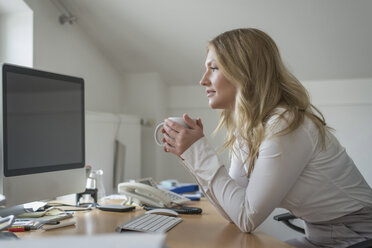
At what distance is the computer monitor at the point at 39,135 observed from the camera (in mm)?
1114

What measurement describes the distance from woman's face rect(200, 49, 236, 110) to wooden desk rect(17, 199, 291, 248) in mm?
402

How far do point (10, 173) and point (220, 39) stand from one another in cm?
78

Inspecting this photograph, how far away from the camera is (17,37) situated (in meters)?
2.15

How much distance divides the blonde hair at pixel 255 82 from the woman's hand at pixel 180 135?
0.15 metres

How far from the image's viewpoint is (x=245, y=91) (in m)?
1.20

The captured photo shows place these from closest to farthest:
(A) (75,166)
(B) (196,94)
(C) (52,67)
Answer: (A) (75,166), (C) (52,67), (B) (196,94)

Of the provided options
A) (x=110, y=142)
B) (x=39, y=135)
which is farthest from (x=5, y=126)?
(x=110, y=142)

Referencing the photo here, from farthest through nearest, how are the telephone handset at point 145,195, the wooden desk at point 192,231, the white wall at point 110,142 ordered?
the white wall at point 110,142, the telephone handset at point 145,195, the wooden desk at point 192,231

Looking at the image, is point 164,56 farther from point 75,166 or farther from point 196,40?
point 75,166

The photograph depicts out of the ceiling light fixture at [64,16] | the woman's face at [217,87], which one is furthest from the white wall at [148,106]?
the woman's face at [217,87]

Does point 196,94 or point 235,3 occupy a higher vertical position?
point 235,3

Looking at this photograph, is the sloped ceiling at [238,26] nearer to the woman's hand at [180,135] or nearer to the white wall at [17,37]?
the white wall at [17,37]

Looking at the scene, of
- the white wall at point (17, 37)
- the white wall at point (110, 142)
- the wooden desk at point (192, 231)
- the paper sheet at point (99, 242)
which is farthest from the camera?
the white wall at point (110, 142)

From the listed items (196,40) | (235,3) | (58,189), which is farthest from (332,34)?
(58,189)
